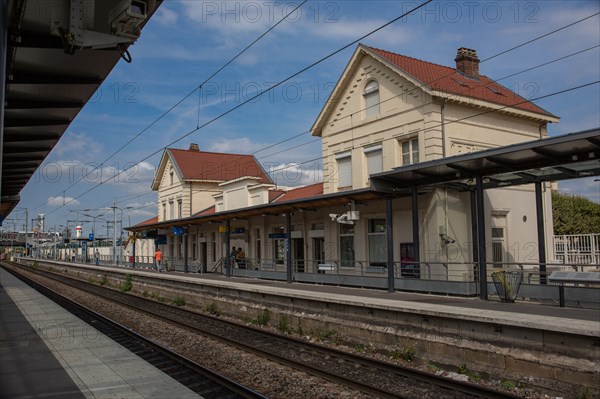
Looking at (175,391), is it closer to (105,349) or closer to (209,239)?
(105,349)

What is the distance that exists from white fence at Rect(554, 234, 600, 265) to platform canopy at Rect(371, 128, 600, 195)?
646cm

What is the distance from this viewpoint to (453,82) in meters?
21.5

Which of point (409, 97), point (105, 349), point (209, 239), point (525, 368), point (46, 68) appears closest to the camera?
point (46, 68)

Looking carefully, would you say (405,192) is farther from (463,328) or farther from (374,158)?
(463,328)

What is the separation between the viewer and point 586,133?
1045 cm

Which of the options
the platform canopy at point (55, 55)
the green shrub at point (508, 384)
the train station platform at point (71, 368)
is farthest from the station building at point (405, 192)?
the platform canopy at point (55, 55)

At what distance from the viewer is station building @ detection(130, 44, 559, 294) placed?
18.0 metres


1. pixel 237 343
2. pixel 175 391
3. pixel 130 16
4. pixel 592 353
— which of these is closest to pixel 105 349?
pixel 237 343

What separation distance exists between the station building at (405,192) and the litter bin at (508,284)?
93.9 inches

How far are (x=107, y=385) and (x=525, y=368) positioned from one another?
655 cm

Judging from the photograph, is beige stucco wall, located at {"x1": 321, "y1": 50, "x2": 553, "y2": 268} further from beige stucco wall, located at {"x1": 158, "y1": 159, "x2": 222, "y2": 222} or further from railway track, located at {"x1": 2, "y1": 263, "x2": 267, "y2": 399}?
beige stucco wall, located at {"x1": 158, "y1": 159, "x2": 222, "y2": 222}

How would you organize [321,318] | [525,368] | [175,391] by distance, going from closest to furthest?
[175,391] < [525,368] < [321,318]

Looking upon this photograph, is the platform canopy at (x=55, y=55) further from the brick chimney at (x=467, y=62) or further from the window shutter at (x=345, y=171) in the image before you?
the brick chimney at (x=467, y=62)

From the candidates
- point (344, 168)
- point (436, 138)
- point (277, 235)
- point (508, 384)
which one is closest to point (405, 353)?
point (508, 384)
